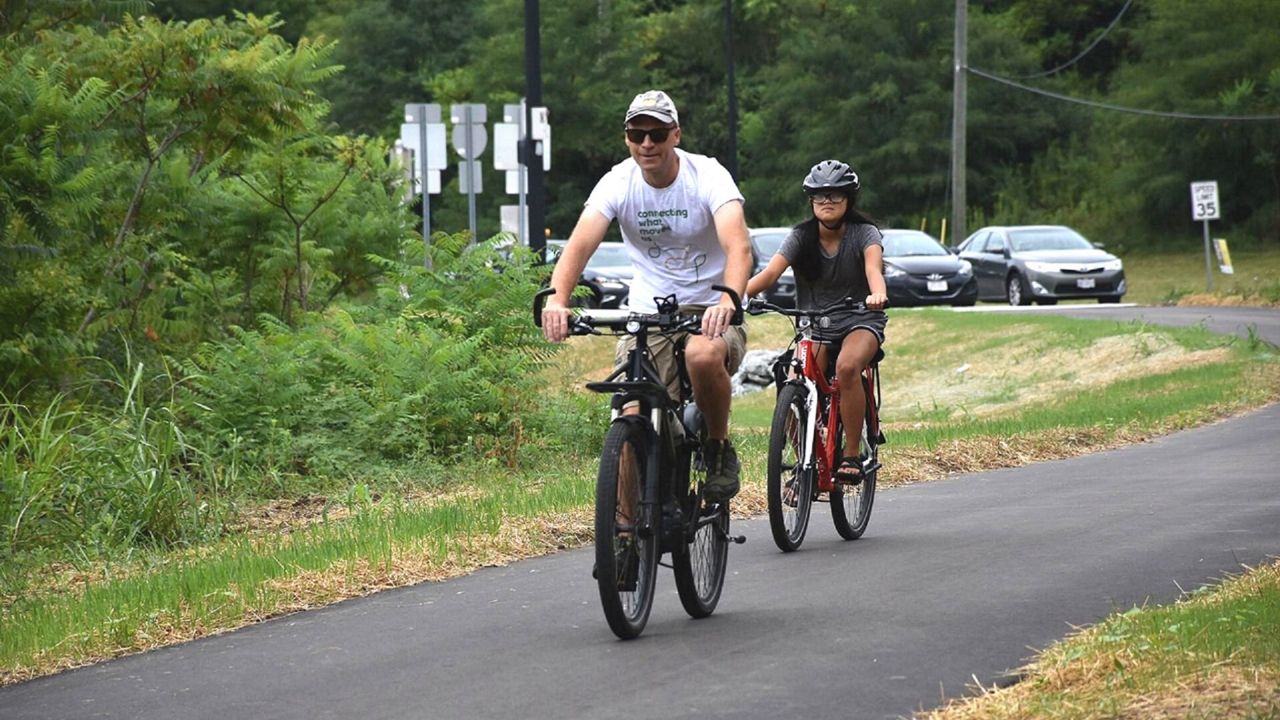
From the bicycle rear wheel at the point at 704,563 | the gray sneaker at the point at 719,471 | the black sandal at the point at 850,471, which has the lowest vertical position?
the bicycle rear wheel at the point at 704,563

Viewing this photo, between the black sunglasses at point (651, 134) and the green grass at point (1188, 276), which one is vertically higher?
the green grass at point (1188, 276)

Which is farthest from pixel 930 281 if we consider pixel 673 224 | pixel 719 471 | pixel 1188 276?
pixel 673 224

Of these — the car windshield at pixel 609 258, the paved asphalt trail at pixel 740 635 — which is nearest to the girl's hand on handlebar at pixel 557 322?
the paved asphalt trail at pixel 740 635

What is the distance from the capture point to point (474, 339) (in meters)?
15.5

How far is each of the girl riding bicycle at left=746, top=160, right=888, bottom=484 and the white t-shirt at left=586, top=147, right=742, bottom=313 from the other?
203 centimetres

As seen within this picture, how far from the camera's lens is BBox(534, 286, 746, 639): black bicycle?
285 inches

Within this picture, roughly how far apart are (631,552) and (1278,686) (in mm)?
2449

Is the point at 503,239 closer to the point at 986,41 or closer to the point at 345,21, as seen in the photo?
the point at 986,41

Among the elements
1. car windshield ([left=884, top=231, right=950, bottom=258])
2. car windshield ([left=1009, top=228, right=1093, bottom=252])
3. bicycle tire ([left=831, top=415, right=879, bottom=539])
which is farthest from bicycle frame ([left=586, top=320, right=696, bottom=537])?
car windshield ([left=1009, top=228, right=1093, bottom=252])

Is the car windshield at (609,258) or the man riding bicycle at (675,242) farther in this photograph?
the car windshield at (609,258)

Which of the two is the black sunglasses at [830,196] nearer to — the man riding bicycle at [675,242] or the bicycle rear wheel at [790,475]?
the bicycle rear wheel at [790,475]

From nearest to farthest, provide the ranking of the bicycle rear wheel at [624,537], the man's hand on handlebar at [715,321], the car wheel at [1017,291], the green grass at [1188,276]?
the bicycle rear wheel at [624,537]
the man's hand on handlebar at [715,321]
the car wheel at [1017,291]
the green grass at [1188,276]

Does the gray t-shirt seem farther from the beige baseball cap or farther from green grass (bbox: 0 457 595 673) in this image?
the beige baseball cap

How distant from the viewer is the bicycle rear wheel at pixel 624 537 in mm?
7152
